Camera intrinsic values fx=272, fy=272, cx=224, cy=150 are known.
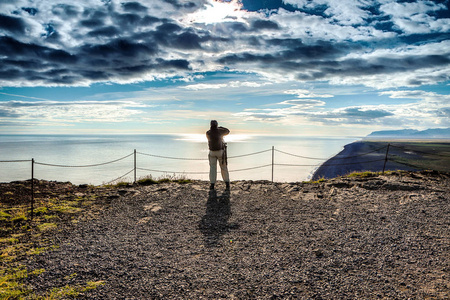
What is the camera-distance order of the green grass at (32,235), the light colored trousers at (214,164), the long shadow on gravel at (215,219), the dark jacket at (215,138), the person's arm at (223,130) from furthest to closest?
1. the person's arm at (223,130)
2. the light colored trousers at (214,164)
3. the dark jacket at (215,138)
4. the long shadow on gravel at (215,219)
5. the green grass at (32,235)

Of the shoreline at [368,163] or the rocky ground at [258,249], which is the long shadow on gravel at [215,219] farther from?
the shoreline at [368,163]

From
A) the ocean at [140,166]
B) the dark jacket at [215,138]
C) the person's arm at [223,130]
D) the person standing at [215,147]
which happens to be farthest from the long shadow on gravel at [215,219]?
the ocean at [140,166]

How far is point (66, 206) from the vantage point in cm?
822

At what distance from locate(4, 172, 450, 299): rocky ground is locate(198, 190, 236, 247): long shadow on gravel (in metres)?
0.03

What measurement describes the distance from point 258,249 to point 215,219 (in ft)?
6.85

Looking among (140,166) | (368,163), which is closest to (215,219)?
(368,163)

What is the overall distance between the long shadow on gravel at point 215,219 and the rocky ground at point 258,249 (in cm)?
3

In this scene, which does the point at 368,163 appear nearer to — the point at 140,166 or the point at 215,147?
the point at 140,166

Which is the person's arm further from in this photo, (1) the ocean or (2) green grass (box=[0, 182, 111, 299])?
(2) green grass (box=[0, 182, 111, 299])

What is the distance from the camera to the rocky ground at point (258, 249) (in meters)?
3.92

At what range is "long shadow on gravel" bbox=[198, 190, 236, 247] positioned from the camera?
5895 mm

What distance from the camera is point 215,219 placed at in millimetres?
7125

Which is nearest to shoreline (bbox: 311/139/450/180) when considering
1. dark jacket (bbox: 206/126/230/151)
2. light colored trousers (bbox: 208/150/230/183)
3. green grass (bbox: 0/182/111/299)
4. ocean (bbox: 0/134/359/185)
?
ocean (bbox: 0/134/359/185)

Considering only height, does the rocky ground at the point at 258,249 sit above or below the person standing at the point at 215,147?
below
